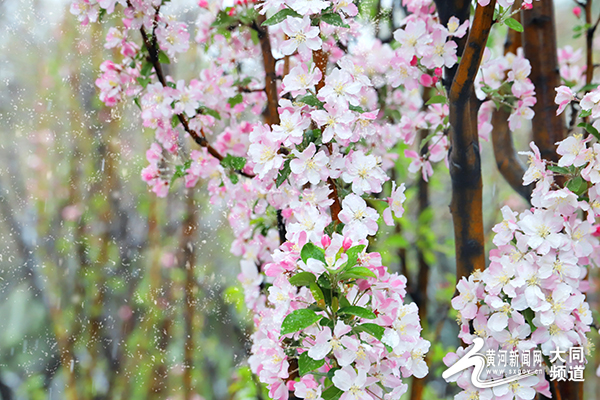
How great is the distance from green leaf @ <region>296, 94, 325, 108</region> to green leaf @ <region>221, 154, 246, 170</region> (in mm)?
232

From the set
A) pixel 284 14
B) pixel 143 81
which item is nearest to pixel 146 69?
pixel 143 81

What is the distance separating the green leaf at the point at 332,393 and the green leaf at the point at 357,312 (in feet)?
0.25

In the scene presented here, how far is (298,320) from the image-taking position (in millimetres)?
404

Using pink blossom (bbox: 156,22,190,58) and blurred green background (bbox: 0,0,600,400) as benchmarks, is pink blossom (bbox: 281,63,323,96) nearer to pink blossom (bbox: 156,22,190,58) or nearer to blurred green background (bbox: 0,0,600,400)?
pink blossom (bbox: 156,22,190,58)

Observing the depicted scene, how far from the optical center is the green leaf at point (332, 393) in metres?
0.44

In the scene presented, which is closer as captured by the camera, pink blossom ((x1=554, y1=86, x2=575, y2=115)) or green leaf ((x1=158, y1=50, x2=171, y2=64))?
pink blossom ((x1=554, y1=86, x2=575, y2=115))

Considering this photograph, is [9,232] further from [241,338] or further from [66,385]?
[241,338]

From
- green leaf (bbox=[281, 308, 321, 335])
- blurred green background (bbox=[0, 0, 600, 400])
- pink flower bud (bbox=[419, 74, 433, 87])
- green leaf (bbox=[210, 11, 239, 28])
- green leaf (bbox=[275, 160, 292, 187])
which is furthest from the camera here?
blurred green background (bbox=[0, 0, 600, 400])

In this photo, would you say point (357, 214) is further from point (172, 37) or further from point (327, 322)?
point (172, 37)

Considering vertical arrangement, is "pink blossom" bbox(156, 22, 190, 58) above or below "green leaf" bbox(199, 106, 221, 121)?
above

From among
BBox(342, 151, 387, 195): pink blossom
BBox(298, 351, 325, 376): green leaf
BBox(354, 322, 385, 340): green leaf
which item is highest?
BBox(342, 151, 387, 195): pink blossom

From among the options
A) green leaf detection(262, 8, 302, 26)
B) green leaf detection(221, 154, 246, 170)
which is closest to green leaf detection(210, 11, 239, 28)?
green leaf detection(221, 154, 246, 170)

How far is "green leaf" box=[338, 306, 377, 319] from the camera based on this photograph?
0.40m

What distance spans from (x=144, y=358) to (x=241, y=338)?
29 cm
